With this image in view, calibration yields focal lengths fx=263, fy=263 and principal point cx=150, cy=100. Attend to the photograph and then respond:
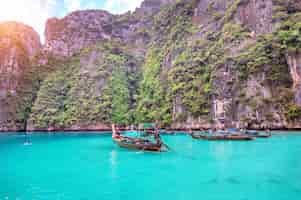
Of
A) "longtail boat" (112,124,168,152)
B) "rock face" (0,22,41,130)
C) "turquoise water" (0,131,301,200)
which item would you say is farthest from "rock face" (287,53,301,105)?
"rock face" (0,22,41,130)

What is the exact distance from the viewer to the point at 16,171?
2567 centimetres

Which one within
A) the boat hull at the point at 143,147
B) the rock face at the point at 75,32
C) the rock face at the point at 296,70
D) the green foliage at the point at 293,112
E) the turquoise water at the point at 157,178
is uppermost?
the rock face at the point at 75,32

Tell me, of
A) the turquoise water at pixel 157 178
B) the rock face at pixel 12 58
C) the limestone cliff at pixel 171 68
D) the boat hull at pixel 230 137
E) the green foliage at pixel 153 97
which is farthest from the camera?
the rock face at pixel 12 58

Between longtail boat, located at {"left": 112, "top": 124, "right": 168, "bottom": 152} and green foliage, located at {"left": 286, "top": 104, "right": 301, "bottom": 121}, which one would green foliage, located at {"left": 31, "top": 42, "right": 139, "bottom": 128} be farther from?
longtail boat, located at {"left": 112, "top": 124, "right": 168, "bottom": 152}

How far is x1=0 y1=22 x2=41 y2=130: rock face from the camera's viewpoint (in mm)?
112738

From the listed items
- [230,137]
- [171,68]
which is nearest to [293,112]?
[230,137]

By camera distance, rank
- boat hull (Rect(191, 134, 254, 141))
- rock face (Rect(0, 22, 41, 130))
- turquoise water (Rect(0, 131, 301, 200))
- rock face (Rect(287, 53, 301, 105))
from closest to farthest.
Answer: turquoise water (Rect(0, 131, 301, 200)), boat hull (Rect(191, 134, 254, 141)), rock face (Rect(287, 53, 301, 105)), rock face (Rect(0, 22, 41, 130))

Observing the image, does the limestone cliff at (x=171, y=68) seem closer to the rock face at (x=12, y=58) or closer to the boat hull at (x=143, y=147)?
the rock face at (x=12, y=58)

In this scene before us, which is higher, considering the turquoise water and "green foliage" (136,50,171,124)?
"green foliage" (136,50,171,124)

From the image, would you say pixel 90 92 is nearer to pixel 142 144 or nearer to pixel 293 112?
pixel 293 112

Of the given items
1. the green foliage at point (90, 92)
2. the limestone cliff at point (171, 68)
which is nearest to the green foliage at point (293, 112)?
the limestone cliff at point (171, 68)

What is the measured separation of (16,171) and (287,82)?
65344 millimetres

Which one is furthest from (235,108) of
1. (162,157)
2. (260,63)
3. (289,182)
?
(289,182)

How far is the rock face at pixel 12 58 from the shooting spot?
112738 millimetres
